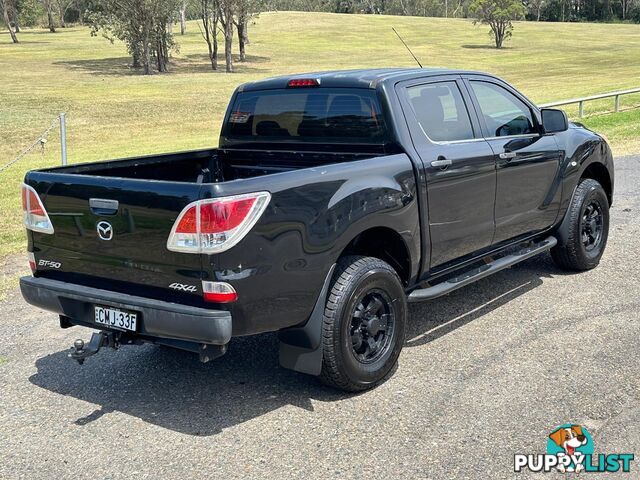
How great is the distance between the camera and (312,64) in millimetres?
53719

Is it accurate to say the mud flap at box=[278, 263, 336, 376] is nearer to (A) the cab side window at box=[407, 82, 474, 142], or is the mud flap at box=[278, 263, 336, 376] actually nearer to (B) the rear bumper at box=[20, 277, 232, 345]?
(B) the rear bumper at box=[20, 277, 232, 345]

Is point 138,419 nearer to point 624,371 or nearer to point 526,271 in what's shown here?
point 624,371

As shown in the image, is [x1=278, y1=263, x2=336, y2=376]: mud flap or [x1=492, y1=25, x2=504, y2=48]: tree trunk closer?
[x1=278, y1=263, x2=336, y2=376]: mud flap

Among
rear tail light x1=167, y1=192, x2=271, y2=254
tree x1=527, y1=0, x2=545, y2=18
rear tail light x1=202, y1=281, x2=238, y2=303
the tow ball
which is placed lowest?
the tow ball

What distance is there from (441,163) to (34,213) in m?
2.61

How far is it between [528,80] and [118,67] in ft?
83.0

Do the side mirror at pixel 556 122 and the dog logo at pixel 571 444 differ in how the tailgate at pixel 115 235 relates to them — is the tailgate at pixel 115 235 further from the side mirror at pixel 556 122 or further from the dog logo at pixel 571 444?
the side mirror at pixel 556 122

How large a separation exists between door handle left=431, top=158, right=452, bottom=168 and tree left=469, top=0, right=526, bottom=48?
64.5m

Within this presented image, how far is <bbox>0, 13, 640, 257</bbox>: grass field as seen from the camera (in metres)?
21.8

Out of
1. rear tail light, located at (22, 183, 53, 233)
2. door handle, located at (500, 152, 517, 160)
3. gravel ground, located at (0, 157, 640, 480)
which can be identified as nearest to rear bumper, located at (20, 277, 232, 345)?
rear tail light, located at (22, 183, 53, 233)

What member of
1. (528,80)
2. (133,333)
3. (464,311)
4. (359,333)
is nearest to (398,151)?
(359,333)

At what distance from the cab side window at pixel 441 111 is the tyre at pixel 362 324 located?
3.74 feet

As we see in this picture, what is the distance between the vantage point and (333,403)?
4527 mm

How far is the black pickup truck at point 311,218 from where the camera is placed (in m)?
3.97
